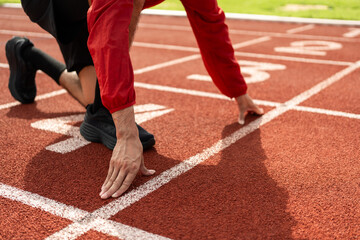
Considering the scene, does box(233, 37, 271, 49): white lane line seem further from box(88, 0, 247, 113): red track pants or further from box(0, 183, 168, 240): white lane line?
box(0, 183, 168, 240): white lane line

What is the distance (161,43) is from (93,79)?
15.1 feet

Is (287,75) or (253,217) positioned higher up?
(253,217)

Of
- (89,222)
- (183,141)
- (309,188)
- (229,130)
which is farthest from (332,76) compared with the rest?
(89,222)

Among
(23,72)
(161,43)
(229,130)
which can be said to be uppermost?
(23,72)

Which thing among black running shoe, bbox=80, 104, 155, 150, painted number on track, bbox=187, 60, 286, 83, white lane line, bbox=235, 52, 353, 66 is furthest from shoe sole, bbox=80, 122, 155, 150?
white lane line, bbox=235, 52, 353, 66

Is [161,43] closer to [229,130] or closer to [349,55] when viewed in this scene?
[349,55]

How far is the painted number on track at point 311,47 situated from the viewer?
6.84 m

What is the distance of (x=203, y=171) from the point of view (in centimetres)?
279

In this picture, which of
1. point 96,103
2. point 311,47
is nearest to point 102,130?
point 96,103

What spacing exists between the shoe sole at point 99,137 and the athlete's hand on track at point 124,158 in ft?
1.95

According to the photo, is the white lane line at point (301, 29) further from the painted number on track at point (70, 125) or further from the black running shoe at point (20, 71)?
the black running shoe at point (20, 71)

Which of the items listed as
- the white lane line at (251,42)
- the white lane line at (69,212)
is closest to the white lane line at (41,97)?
the white lane line at (69,212)

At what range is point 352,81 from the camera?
504cm

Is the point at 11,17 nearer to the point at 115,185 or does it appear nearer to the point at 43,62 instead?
the point at 43,62
